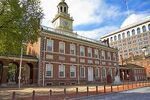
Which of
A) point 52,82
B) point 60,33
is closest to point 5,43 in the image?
point 52,82

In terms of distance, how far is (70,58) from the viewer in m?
33.7

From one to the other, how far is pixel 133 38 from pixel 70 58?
9839 centimetres

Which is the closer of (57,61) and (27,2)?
(27,2)

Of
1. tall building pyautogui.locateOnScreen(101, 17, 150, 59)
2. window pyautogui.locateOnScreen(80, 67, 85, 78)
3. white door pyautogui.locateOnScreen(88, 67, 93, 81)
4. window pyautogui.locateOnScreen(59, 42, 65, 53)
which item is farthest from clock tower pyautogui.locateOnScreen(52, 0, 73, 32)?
tall building pyautogui.locateOnScreen(101, 17, 150, 59)

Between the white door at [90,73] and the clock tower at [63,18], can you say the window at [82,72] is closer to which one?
the white door at [90,73]

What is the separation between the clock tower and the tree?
30.5 metres

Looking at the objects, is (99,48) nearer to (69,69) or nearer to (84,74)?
(84,74)

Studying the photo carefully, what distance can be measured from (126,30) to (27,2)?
119622mm

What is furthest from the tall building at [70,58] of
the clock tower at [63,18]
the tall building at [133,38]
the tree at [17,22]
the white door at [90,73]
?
the tall building at [133,38]

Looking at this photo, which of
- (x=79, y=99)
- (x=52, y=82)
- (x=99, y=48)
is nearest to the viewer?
(x=79, y=99)

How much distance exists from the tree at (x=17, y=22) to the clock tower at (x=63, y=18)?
30.5 m

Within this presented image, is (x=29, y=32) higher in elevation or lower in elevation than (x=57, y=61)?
higher

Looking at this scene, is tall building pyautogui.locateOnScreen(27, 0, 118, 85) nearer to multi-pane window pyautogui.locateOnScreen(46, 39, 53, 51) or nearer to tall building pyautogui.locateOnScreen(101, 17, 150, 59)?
multi-pane window pyautogui.locateOnScreen(46, 39, 53, 51)

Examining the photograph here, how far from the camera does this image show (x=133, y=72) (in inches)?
2393
